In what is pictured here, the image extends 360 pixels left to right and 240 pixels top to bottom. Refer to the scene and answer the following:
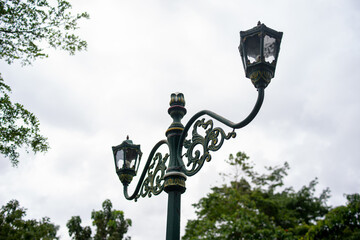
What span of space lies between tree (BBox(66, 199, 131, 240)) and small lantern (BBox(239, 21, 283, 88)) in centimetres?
2113

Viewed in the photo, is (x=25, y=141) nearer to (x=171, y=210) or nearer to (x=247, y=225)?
(x=171, y=210)

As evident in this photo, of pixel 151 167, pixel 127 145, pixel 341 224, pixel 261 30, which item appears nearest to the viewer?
pixel 261 30

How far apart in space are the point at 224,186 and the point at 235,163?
5.17 feet

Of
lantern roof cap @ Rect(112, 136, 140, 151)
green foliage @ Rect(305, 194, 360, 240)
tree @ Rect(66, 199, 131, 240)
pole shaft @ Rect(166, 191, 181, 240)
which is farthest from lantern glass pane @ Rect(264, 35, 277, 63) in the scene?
tree @ Rect(66, 199, 131, 240)

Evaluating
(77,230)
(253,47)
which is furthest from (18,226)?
(253,47)

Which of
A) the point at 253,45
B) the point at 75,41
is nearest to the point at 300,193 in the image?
the point at 75,41

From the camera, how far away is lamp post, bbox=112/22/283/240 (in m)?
3.14

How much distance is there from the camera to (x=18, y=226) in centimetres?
1631

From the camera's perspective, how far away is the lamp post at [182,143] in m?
3.14

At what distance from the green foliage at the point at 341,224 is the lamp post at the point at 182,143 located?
1136cm

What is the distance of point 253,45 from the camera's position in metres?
3.19

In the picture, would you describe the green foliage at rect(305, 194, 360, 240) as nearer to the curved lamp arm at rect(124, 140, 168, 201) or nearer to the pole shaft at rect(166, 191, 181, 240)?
the curved lamp arm at rect(124, 140, 168, 201)

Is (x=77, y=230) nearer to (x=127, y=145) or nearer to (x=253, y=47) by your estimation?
(x=127, y=145)

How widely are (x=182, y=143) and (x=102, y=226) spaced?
21206 mm
